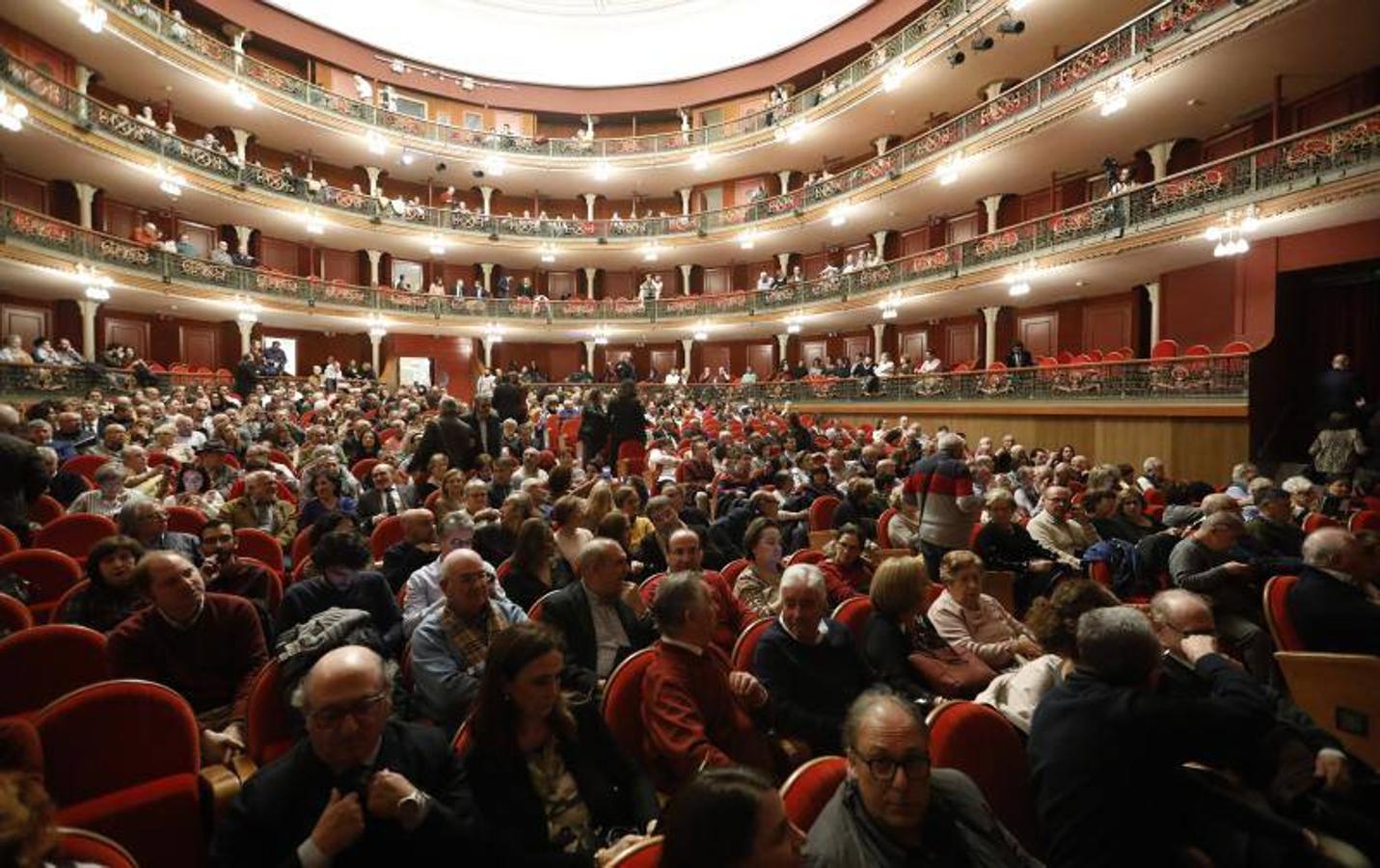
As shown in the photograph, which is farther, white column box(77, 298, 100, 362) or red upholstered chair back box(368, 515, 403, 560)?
white column box(77, 298, 100, 362)

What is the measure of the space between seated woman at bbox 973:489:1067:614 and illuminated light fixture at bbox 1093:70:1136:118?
33.7 ft

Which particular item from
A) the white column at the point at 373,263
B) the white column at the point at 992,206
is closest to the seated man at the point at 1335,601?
the white column at the point at 992,206

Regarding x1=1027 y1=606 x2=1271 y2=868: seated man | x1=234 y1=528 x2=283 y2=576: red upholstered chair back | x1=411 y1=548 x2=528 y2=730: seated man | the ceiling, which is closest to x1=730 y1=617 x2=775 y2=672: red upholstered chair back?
x1=411 y1=548 x2=528 y2=730: seated man

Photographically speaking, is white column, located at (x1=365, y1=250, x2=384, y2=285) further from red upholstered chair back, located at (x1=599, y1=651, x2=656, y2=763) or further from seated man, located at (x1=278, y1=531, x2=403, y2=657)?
red upholstered chair back, located at (x1=599, y1=651, x2=656, y2=763)

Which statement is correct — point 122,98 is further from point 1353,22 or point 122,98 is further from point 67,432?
point 1353,22

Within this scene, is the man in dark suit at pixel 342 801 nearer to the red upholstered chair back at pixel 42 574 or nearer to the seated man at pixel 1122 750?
the seated man at pixel 1122 750

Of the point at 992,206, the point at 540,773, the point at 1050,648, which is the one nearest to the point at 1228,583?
the point at 1050,648

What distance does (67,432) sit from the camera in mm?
6762

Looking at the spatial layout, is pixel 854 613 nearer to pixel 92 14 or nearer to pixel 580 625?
pixel 580 625

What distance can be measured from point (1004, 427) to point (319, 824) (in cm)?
1362

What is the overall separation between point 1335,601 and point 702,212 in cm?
2228

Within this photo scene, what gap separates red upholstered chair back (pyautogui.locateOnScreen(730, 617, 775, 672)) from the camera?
9.24 ft

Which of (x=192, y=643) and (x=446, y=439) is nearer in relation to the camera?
(x=192, y=643)

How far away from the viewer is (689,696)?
2252 millimetres
